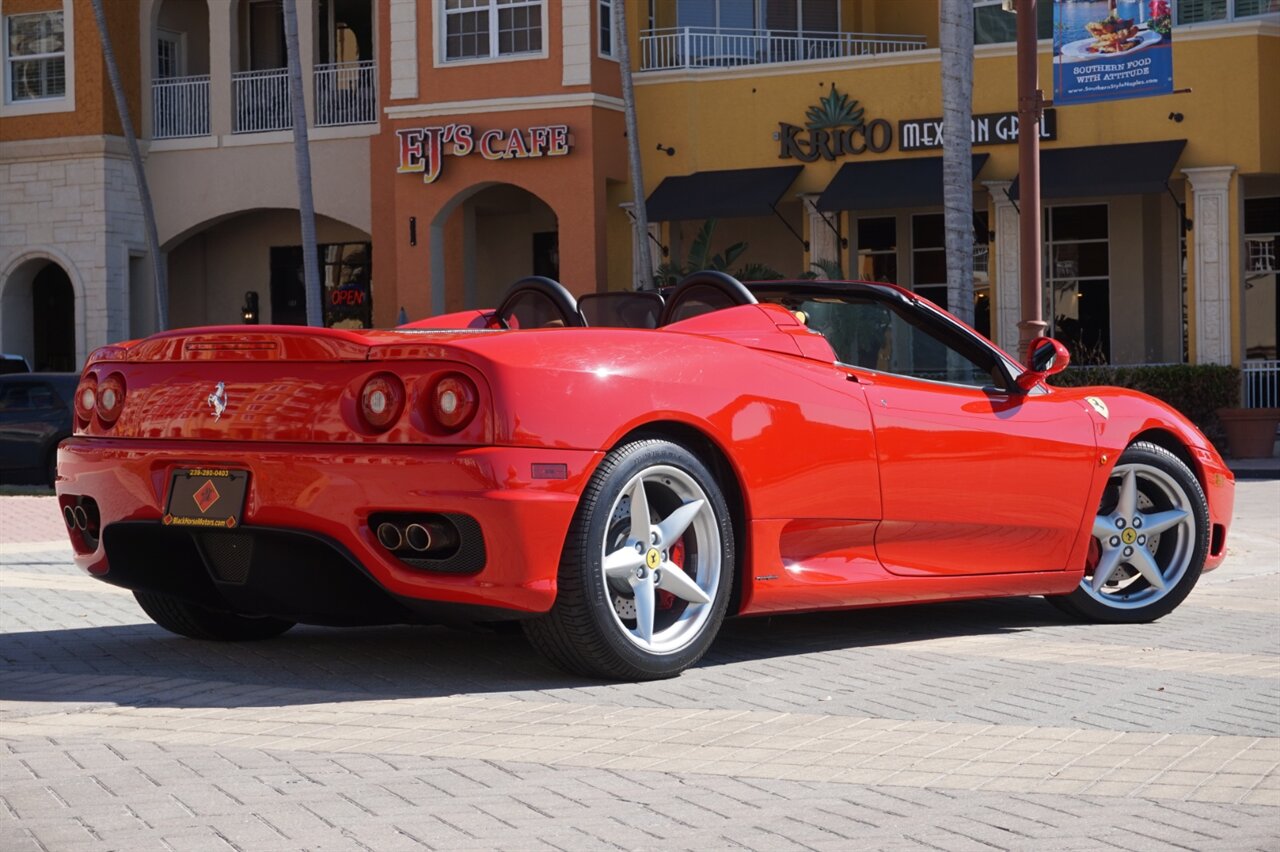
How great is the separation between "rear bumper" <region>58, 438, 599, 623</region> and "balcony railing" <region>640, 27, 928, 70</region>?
22.9m

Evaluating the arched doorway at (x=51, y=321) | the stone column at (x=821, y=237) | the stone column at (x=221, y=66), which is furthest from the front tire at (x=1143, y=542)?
the arched doorway at (x=51, y=321)

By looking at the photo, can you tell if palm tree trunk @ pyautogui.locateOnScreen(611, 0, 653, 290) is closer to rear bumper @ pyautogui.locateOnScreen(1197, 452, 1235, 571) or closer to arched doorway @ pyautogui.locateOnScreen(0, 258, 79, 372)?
arched doorway @ pyautogui.locateOnScreen(0, 258, 79, 372)

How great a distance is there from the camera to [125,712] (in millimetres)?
5566

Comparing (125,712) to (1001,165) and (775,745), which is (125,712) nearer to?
(775,745)

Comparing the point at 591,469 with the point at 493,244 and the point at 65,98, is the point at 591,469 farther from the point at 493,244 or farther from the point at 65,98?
the point at 65,98

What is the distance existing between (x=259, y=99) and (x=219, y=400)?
2697 cm

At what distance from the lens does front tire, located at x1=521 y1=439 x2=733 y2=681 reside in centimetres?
573

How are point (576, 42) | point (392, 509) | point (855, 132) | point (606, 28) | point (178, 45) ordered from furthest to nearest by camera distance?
1. point (178, 45)
2. point (606, 28)
3. point (576, 42)
4. point (855, 132)
5. point (392, 509)

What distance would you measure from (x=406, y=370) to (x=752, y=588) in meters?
1.42

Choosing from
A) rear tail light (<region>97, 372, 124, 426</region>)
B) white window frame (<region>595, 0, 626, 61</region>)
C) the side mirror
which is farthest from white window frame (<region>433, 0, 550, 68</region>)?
rear tail light (<region>97, 372, 124, 426</region>)

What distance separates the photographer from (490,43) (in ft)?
92.9

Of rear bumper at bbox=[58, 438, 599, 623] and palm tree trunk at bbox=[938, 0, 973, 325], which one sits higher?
palm tree trunk at bbox=[938, 0, 973, 325]

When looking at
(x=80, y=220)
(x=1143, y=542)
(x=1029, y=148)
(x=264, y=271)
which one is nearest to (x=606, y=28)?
(x=264, y=271)

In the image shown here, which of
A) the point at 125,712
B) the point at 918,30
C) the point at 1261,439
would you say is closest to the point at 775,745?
the point at 125,712
